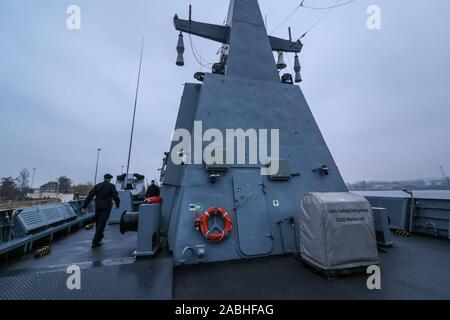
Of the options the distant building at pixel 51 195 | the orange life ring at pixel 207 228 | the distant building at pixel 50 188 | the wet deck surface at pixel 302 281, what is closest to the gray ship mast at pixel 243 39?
the orange life ring at pixel 207 228

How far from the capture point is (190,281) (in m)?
2.57

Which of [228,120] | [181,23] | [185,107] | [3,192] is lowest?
[3,192]

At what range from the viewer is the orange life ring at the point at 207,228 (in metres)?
3.18

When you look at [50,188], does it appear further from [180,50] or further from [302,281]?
[302,281]

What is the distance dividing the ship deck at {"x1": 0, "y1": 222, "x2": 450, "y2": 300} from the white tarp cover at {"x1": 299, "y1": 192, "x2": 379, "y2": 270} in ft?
0.71

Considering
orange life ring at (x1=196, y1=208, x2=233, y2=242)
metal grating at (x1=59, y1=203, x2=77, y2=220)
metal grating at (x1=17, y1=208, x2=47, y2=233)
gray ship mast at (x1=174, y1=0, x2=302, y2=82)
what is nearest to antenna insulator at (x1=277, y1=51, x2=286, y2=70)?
gray ship mast at (x1=174, y1=0, x2=302, y2=82)

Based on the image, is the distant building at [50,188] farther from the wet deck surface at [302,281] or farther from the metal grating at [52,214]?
the wet deck surface at [302,281]

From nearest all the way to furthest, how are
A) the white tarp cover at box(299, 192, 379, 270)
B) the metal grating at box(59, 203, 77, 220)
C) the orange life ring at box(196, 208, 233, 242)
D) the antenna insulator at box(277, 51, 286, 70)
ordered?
the white tarp cover at box(299, 192, 379, 270), the orange life ring at box(196, 208, 233, 242), the metal grating at box(59, 203, 77, 220), the antenna insulator at box(277, 51, 286, 70)

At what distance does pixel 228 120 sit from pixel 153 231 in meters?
2.40

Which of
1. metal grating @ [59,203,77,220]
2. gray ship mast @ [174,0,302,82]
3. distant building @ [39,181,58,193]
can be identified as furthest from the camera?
distant building @ [39,181,58,193]

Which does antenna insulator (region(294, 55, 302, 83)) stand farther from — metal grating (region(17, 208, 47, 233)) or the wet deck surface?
metal grating (region(17, 208, 47, 233))

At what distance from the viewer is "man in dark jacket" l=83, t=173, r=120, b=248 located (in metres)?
4.02
